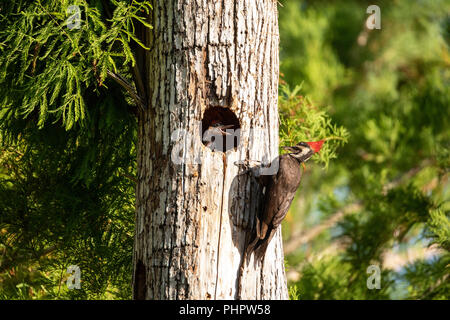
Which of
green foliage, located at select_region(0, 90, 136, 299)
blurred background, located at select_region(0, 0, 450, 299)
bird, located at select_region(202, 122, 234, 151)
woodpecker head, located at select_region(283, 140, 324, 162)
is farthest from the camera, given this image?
blurred background, located at select_region(0, 0, 450, 299)

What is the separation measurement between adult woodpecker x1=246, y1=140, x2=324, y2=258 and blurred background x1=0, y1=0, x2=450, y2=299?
90 centimetres

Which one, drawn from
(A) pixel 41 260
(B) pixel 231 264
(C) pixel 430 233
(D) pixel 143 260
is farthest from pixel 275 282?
(C) pixel 430 233

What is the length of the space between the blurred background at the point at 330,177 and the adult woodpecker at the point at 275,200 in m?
0.90

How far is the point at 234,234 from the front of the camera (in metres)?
2.79

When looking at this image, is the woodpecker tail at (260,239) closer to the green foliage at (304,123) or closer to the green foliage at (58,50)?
the green foliage at (58,50)

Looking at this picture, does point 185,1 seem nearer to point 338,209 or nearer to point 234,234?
point 234,234

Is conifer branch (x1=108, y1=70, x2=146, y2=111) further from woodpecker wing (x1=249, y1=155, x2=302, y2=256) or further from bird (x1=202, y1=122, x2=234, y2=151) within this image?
woodpecker wing (x1=249, y1=155, x2=302, y2=256)

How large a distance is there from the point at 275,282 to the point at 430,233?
2.28m

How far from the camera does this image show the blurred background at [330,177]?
350 centimetres

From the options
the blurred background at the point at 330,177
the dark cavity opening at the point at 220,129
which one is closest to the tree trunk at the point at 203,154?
the dark cavity opening at the point at 220,129

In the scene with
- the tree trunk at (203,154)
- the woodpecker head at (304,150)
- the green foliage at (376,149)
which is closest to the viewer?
the tree trunk at (203,154)

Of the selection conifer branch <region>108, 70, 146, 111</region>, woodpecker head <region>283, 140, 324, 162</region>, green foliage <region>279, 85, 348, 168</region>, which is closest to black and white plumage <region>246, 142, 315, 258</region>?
woodpecker head <region>283, 140, 324, 162</region>

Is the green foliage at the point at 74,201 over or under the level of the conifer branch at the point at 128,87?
under

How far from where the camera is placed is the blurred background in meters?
3.50
